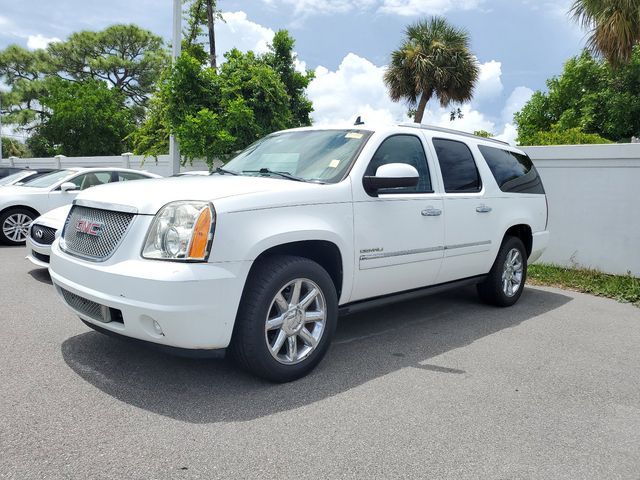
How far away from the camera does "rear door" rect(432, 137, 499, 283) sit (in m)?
5.08

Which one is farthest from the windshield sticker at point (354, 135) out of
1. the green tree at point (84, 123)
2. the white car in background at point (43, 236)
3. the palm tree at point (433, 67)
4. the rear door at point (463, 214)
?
the green tree at point (84, 123)

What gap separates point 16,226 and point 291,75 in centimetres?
932

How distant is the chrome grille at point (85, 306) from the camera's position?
350cm

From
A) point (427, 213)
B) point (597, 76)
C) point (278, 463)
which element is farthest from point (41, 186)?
point (597, 76)

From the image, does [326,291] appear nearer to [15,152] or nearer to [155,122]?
[155,122]

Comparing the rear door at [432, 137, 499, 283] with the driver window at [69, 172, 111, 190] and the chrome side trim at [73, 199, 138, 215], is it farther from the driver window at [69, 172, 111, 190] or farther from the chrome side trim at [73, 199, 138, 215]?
the driver window at [69, 172, 111, 190]

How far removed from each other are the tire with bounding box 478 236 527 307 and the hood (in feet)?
9.60

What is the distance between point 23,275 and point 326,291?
5092mm

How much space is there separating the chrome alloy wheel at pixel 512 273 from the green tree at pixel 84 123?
3137 cm

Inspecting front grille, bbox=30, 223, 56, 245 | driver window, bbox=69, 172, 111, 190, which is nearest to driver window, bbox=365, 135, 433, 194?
front grille, bbox=30, 223, 56, 245

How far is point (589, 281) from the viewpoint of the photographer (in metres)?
7.93

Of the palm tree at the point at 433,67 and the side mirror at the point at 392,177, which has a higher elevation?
the palm tree at the point at 433,67

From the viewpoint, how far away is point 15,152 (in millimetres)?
47875

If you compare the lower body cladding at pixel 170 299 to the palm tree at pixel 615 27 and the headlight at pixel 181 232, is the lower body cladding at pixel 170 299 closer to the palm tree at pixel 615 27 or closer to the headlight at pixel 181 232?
the headlight at pixel 181 232
